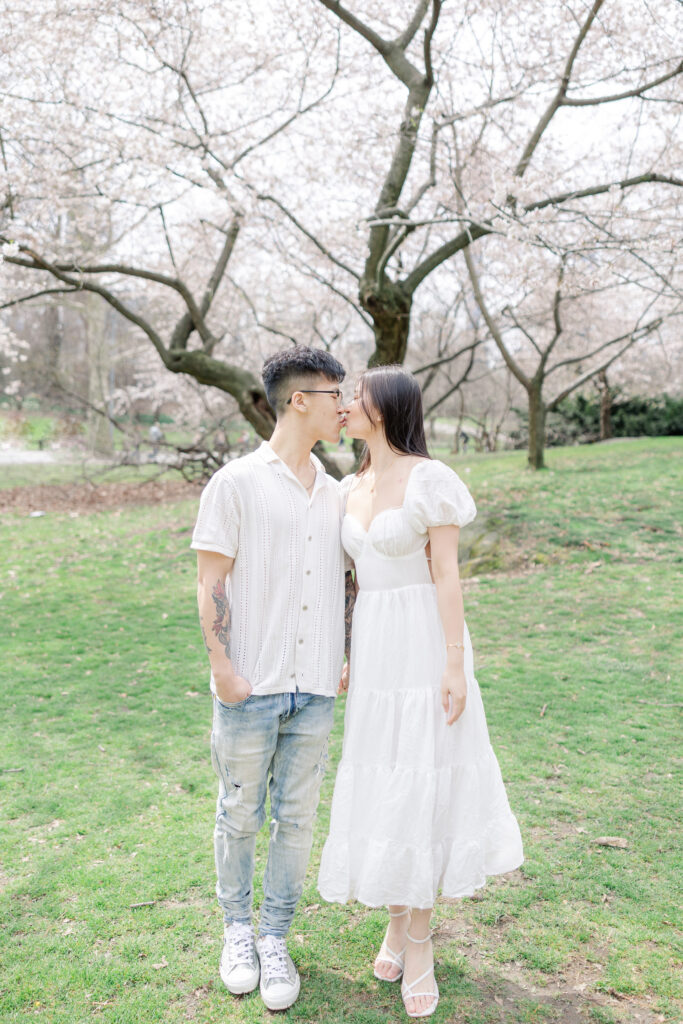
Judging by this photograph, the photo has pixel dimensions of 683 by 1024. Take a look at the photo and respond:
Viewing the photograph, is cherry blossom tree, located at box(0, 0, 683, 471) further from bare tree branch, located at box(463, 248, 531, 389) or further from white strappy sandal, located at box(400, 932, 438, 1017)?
white strappy sandal, located at box(400, 932, 438, 1017)

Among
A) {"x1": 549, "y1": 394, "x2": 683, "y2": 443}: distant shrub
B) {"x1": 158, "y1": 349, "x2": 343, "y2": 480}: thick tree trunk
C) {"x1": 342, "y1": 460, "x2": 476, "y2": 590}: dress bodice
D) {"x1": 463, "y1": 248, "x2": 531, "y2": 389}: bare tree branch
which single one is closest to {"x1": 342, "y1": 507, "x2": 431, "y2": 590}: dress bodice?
{"x1": 342, "y1": 460, "x2": 476, "y2": 590}: dress bodice

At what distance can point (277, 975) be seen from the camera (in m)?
2.32

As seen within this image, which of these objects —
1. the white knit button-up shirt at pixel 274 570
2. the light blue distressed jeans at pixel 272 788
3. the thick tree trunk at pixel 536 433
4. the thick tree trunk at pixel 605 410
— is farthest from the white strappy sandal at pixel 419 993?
the thick tree trunk at pixel 605 410

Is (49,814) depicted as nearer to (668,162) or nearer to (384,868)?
(384,868)

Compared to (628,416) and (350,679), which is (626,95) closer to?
(350,679)

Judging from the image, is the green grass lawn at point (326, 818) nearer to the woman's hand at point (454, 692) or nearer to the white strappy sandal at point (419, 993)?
the white strappy sandal at point (419, 993)

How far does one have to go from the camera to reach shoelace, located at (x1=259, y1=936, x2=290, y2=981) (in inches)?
91.9

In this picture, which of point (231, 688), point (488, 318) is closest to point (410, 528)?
point (231, 688)

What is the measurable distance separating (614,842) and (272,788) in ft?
5.65

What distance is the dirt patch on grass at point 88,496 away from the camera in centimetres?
1394

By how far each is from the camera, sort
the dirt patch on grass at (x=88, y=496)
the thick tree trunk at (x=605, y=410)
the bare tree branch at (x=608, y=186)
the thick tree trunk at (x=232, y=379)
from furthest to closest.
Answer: the thick tree trunk at (x=605, y=410)
the dirt patch on grass at (x=88, y=496)
the thick tree trunk at (x=232, y=379)
the bare tree branch at (x=608, y=186)

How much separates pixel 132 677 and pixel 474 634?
2785 millimetres

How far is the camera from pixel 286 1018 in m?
2.25

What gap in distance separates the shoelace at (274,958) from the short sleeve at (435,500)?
1410 millimetres
